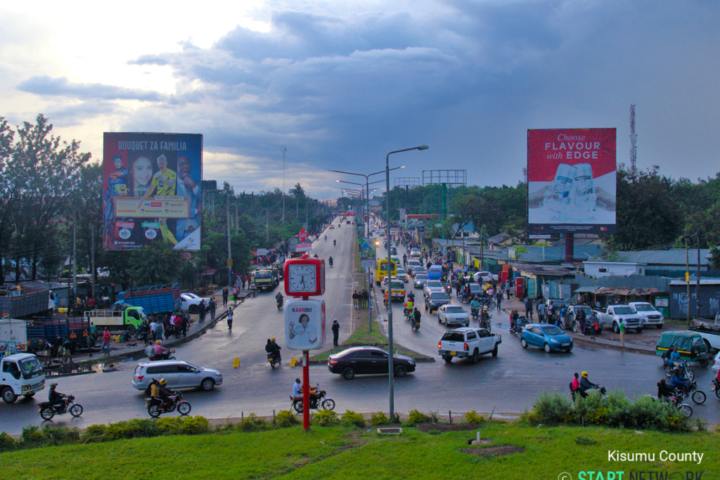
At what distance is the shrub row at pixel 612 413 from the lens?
462 inches

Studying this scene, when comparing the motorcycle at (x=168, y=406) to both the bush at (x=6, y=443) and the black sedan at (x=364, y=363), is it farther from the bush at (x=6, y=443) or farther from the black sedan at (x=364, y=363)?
the black sedan at (x=364, y=363)

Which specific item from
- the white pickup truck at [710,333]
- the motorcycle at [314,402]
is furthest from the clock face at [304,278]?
the white pickup truck at [710,333]

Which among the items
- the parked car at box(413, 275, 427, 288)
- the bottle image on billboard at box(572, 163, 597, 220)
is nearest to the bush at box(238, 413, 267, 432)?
the bottle image on billboard at box(572, 163, 597, 220)

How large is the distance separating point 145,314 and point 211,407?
1802 centimetres

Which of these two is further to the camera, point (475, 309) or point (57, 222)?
point (57, 222)

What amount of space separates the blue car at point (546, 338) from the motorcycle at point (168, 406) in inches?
658

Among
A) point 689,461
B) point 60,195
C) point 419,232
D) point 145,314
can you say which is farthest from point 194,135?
point 419,232

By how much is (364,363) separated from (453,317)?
13.1m

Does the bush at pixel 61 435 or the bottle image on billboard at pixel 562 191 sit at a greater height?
the bottle image on billboard at pixel 562 191

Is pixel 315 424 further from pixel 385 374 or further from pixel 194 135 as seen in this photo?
pixel 194 135

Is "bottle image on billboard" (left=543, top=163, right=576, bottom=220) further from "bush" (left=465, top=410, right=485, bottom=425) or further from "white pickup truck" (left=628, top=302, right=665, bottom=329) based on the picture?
"bush" (left=465, top=410, right=485, bottom=425)

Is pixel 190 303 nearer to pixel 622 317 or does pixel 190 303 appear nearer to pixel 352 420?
pixel 352 420

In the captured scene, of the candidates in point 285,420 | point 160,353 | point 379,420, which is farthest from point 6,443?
point 160,353

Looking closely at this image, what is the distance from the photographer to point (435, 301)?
3825 cm
